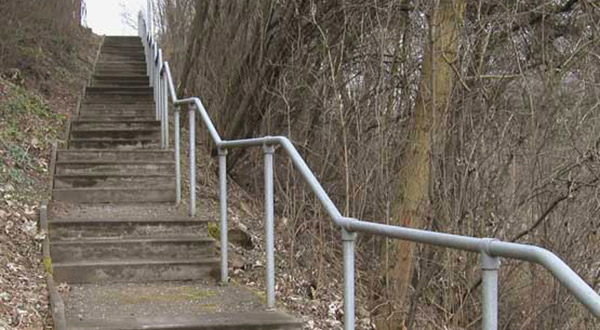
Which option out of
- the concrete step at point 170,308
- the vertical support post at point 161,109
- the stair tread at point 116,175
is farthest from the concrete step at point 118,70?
the concrete step at point 170,308

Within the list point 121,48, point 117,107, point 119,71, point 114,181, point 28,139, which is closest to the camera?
point 114,181

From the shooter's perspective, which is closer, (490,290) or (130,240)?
(490,290)

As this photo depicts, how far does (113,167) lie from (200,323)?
10.8 ft

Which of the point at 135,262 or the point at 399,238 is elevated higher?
the point at 399,238

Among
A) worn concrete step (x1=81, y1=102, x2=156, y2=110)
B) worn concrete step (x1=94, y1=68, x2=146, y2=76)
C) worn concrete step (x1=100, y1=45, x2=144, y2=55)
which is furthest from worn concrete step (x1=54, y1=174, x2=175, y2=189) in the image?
worn concrete step (x1=100, y1=45, x2=144, y2=55)

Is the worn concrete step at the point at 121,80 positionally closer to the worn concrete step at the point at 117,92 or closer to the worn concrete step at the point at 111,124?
the worn concrete step at the point at 117,92

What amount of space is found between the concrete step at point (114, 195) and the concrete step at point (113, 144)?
1543mm

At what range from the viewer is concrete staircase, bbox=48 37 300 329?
13.8 ft

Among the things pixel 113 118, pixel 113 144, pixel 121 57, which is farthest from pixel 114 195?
pixel 121 57

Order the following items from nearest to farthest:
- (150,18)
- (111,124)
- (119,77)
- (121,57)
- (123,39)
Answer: (111,124)
(119,77)
(150,18)
(121,57)
(123,39)

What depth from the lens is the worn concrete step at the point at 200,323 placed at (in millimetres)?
3880

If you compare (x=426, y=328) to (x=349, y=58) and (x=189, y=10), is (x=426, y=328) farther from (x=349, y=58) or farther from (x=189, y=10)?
(x=189, y=10)

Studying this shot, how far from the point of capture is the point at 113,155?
720 centimetres

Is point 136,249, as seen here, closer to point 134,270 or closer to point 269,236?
point 134,270
